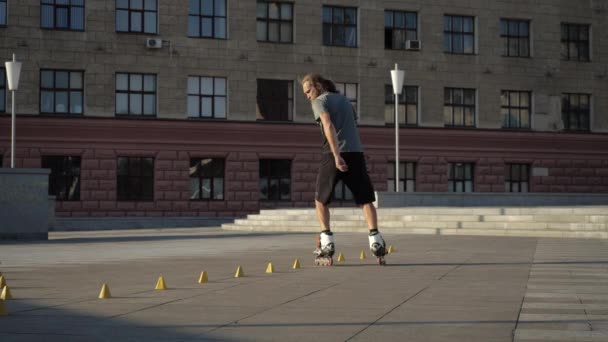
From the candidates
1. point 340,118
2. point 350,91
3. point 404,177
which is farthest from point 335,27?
point 340,118

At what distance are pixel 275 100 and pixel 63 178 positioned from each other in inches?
342

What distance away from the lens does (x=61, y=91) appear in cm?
3500

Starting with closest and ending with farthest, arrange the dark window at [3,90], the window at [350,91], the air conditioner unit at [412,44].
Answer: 1. the dark window at [3,90]
2. the window at [350,91]
3. the air conditioner unit at [412,44]

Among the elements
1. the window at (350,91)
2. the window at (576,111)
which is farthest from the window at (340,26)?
the window at (576,111)

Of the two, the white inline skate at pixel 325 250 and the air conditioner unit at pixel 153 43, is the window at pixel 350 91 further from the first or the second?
the white inline skate at pixel 325 250

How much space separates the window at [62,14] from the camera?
3494 centimetres

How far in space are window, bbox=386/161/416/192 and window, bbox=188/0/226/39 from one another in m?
8.68

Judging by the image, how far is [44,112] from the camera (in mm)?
34594

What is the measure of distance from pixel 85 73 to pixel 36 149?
3296 millimetres

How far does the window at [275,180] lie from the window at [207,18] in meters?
5.26

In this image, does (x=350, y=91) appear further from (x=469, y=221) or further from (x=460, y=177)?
(x=469, y=221)

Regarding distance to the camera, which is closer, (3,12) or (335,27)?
(3,12)

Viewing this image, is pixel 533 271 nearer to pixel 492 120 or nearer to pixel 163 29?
pixel 163 29

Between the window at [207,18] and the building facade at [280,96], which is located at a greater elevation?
the window at [207,18]
